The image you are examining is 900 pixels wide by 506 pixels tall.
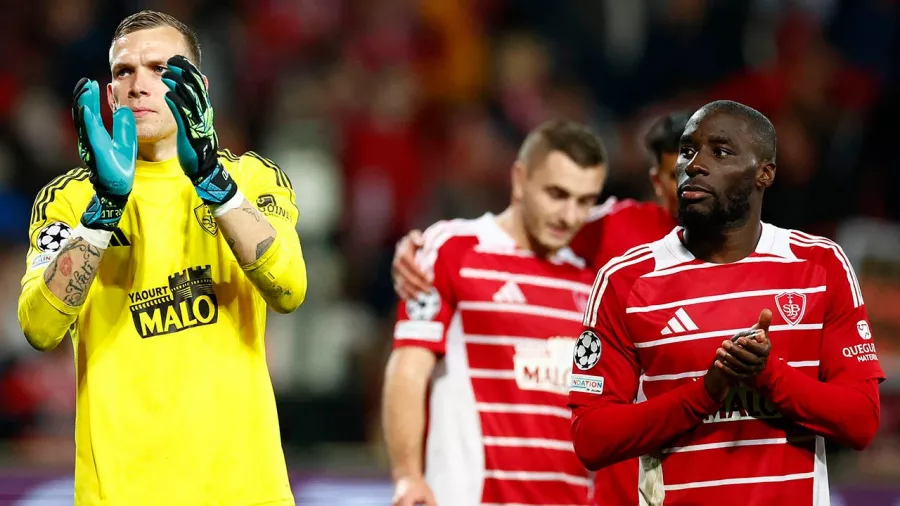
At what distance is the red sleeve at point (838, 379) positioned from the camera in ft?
10.7

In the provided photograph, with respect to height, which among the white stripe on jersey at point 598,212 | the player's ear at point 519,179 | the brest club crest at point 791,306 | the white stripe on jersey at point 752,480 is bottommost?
the white stripe on jersey at point 752,480

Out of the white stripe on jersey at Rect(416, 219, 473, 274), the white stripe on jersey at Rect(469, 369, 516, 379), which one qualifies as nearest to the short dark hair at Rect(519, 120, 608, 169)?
the white stripe on jersey at Rect(416, 219, 473, 274)

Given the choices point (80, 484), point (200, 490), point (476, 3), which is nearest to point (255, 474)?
point (200, 490)

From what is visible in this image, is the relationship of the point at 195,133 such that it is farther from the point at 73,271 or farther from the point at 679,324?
the point at 679,324

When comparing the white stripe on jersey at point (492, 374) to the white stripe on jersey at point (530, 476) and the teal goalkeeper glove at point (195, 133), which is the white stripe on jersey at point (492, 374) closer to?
the white stripe on jersey at point (530, 476)

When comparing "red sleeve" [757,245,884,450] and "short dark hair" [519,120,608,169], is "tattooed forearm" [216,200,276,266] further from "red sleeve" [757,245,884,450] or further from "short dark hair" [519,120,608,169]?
"short dark hair" [519,120,608,169]

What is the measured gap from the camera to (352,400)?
8.26 metres

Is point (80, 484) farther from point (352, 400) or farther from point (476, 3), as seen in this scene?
point (476, 3)

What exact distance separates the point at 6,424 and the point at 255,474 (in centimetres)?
511

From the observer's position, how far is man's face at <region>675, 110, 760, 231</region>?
135 inches

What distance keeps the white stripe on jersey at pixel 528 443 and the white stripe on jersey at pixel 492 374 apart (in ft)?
Result: 0.73

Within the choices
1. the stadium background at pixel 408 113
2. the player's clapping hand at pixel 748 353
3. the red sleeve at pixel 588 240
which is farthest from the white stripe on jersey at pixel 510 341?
the stadium background at pixel 408 113

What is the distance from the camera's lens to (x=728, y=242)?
3490 mm

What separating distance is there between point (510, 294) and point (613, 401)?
1.42 meters
